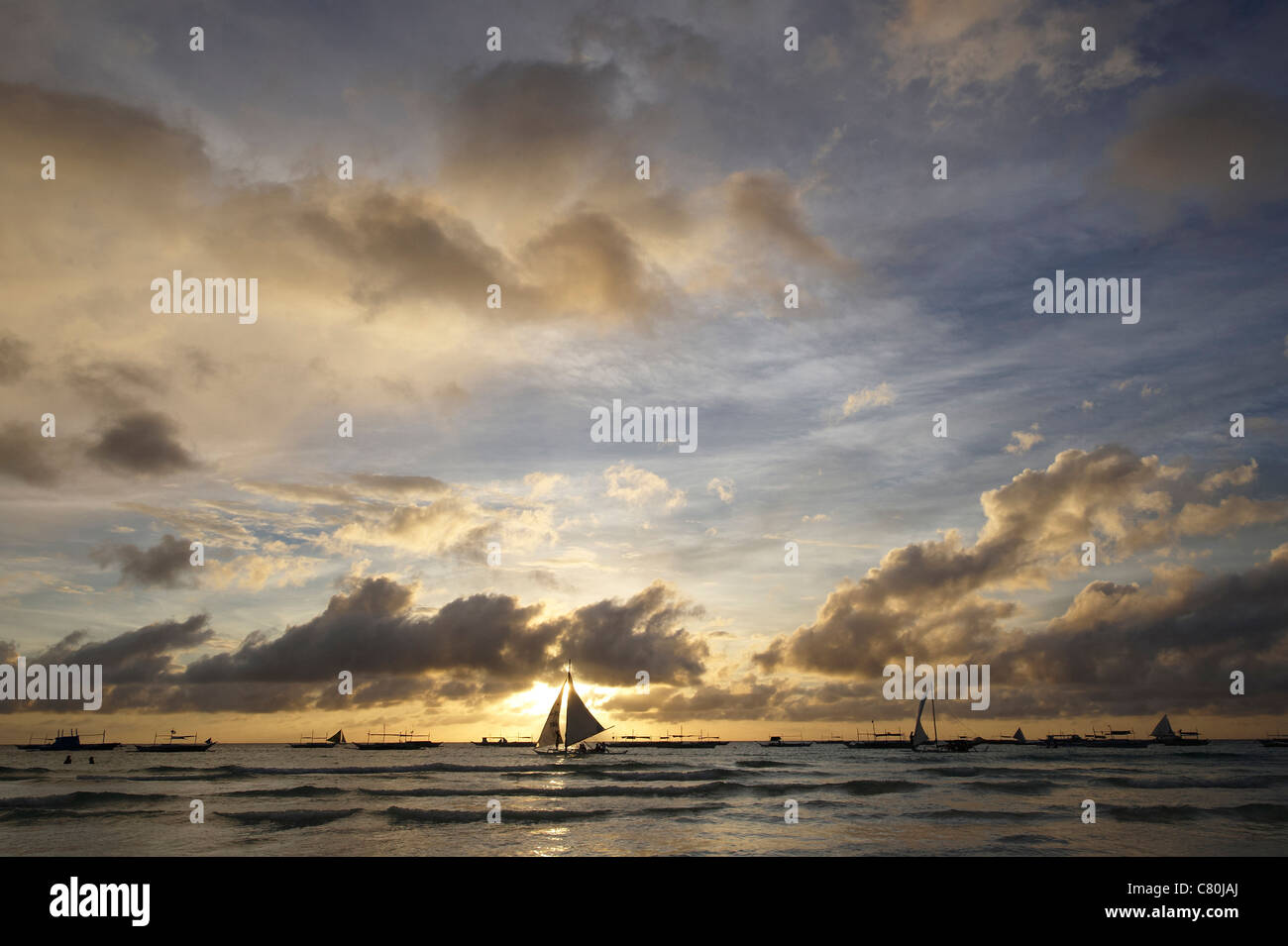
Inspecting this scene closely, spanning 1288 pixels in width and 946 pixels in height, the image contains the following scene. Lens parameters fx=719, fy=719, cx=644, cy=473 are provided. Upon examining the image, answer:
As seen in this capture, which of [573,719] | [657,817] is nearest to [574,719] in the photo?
[573,719]

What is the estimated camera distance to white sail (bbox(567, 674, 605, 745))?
327 feet

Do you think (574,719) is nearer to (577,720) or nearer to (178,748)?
(577,720)

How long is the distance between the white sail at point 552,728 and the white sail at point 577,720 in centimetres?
583

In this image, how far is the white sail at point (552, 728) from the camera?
4198 inches

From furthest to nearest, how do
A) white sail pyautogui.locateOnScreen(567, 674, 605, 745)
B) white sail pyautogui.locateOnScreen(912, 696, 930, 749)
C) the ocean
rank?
white sail pyautogui.locateOnScreen(912, 696, 930, 749) < white sail pyautogui.locateOnScreen(567, 674, 605, 745) < the ocean

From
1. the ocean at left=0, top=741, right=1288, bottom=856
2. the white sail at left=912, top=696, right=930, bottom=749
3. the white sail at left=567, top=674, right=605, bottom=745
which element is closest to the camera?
the ocean at left=0, top=741, right=1288, bottom=856

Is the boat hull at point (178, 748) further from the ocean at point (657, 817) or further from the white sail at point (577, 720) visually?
the white sail at point (577, 720)

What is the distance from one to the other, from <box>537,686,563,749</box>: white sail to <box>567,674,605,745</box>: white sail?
5.83 metres

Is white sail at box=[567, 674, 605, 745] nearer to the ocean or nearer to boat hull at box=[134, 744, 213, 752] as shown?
the ocean

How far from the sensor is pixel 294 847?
31047 millimetres

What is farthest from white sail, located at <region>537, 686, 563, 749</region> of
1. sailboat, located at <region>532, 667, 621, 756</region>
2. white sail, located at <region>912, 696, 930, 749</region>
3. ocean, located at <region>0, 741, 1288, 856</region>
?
white sail, located at <region>912, 696, 930, 749</region>

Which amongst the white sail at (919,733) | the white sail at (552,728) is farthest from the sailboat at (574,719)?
the white sail at (919,733)

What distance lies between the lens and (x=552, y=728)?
110438 millimetres
